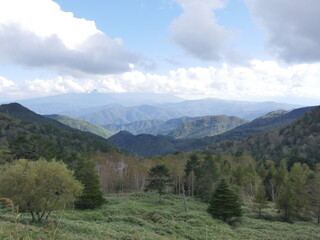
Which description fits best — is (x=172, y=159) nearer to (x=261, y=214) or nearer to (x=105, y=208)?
(x=261, y=214)

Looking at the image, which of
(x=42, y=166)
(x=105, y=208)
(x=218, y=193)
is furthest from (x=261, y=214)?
(x=42, y=166)

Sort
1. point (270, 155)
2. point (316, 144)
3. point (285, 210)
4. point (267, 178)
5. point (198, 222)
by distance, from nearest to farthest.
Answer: point (198, 222) < point (285, 210) < point (267, 178) < point (316, 144) < point (270, 155)

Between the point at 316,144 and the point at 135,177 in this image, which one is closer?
the point at 135,177

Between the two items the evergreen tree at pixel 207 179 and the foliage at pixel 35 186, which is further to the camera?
the evergreen tree at pixel 207 179

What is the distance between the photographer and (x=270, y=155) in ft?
656

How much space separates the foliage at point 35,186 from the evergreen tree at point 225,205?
30.5 metres

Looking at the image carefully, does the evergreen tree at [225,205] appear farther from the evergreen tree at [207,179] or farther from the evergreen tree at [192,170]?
the evergreen tree at [192,170]

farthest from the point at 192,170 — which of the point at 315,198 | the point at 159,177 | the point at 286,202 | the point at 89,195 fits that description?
the point at 89,195

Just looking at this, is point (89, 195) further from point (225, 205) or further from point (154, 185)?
point (225, 205)

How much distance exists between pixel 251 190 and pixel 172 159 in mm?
36745

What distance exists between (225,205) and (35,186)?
116ft

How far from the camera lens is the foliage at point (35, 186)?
103ft

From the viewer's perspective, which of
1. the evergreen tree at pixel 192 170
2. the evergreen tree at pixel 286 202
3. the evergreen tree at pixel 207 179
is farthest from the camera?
the evergreen tree at pixel 192 170

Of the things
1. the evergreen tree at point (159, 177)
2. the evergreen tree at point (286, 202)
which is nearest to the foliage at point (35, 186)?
the evergreen tree at point (159, 177)
